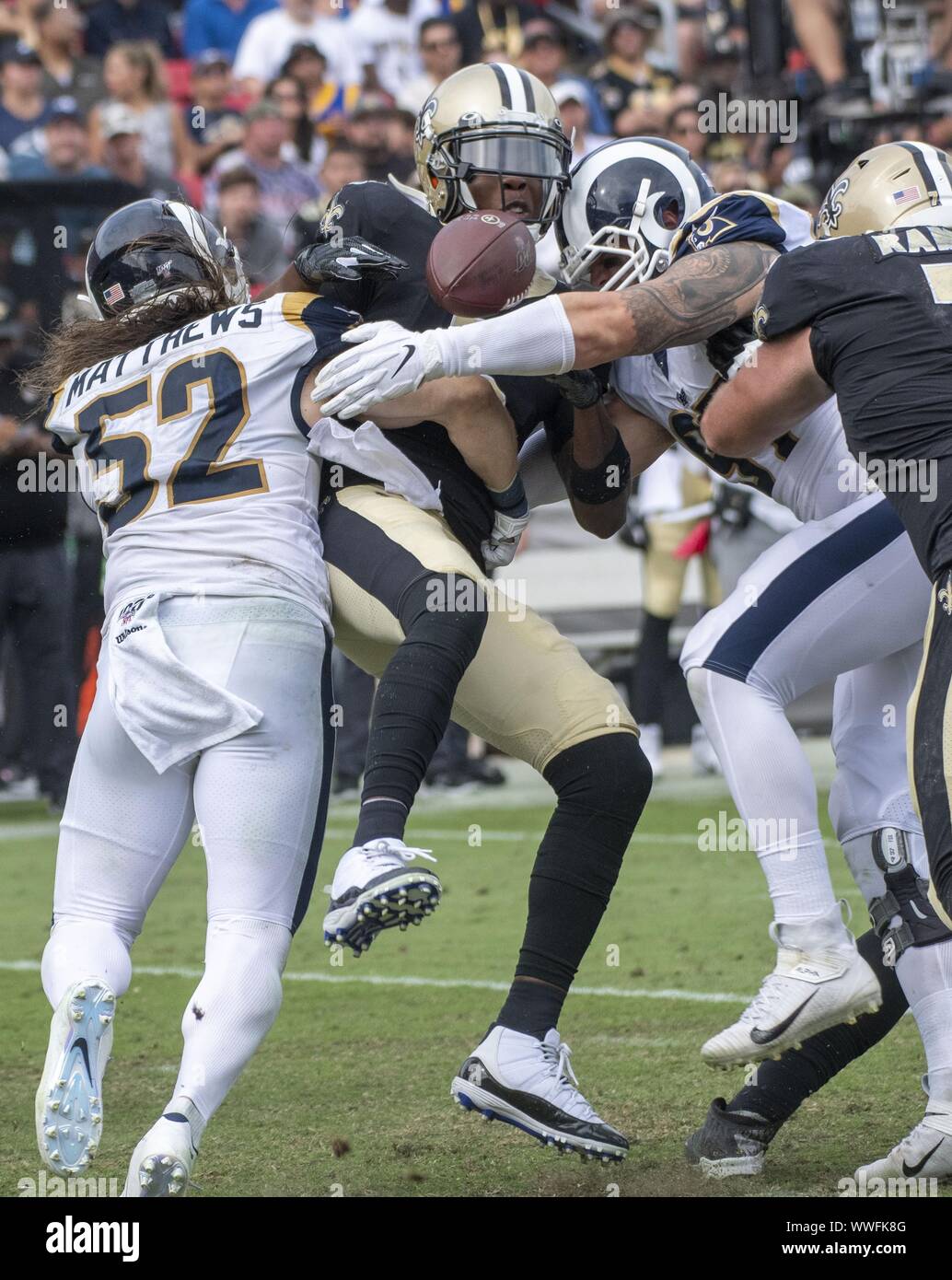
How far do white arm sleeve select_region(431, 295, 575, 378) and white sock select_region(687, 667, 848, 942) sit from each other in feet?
2.51

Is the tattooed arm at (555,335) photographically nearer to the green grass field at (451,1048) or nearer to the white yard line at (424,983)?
the green grass field at (451,1048)

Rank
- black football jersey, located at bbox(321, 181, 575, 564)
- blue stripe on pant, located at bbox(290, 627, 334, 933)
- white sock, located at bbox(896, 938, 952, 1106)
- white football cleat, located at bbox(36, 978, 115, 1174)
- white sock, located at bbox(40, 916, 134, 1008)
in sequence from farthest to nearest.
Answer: black football jersey, located at bbox(321, 181, 575, 564)
white sock, located at bbox(896, 938, 952, 1106)
blue stripe on pant, located at bbox(290, 627, 334, 933)
white sock, located at bbox(40, 916, 134, 1008)
white football cleat, located at bbox(36, 978, 115, 1174)

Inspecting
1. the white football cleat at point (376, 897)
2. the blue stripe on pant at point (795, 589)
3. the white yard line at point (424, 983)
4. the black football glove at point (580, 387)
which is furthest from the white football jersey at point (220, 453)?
the white yard line at point (424, 983)

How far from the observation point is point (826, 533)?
12.3ft

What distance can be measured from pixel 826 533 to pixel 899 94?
7.94m

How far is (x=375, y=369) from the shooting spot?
3311mm

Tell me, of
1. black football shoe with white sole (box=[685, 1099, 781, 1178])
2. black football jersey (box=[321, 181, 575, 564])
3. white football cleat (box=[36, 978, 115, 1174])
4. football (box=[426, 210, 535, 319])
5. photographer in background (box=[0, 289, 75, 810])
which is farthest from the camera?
photographer in background (box=[0, 289, 75, 810])

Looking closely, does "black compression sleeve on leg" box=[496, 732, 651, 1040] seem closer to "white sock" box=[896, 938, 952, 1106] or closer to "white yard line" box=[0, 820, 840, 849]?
"white sock" box=[896, 938, 952, 1106]

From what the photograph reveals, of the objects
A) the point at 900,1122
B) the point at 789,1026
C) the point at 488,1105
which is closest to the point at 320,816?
the point at 488,1105

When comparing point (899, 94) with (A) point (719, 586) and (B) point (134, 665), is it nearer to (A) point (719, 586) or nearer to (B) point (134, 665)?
(A) point (719, 586)

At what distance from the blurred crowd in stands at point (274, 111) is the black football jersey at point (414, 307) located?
4173 mm

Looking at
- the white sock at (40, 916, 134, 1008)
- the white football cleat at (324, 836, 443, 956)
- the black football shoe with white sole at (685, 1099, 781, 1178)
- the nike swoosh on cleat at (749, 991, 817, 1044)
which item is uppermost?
the white football cleat at (324, 836, 443, 956)

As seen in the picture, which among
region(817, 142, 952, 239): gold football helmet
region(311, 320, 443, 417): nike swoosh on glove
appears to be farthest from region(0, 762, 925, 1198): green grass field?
region(817, 142, 952, 239): gold football helmet

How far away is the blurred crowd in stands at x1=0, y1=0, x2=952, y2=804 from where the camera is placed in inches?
355
